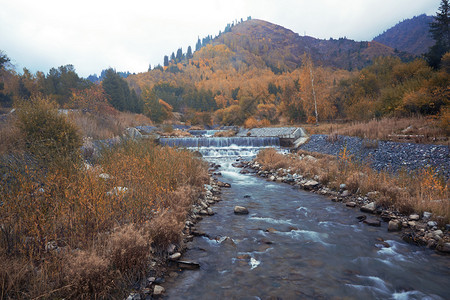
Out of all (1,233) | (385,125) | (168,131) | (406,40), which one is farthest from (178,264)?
(406,40)

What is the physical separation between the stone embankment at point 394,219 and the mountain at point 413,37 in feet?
538

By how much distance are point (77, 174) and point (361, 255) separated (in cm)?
614

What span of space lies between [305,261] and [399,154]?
815cm

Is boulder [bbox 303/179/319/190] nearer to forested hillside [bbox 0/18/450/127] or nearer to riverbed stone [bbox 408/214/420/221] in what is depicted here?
riverbed stone [bbox 408/214/420/221]

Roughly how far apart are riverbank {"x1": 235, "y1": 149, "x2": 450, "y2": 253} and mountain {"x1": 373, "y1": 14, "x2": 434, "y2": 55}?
162 m

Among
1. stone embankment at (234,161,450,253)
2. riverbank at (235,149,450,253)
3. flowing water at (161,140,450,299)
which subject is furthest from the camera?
riverbank at (235,149,450,253)

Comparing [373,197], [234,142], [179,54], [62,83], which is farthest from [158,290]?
[179,54]

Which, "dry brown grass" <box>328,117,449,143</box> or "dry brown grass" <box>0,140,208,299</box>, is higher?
"dry brown grass" <box>328,117,449,143</box>

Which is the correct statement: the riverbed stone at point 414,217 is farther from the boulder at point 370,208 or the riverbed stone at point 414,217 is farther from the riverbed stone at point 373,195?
the riverbed stone at point 373,195

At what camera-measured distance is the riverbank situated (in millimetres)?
4961

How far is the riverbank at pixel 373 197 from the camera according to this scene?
16.3 ft

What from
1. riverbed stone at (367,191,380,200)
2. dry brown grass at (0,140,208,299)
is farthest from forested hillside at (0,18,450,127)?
dry brown grass at (0,140,208,299)

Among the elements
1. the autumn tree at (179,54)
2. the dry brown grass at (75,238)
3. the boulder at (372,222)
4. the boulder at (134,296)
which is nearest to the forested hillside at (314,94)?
the boulder at (372,222)

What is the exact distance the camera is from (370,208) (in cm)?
643
